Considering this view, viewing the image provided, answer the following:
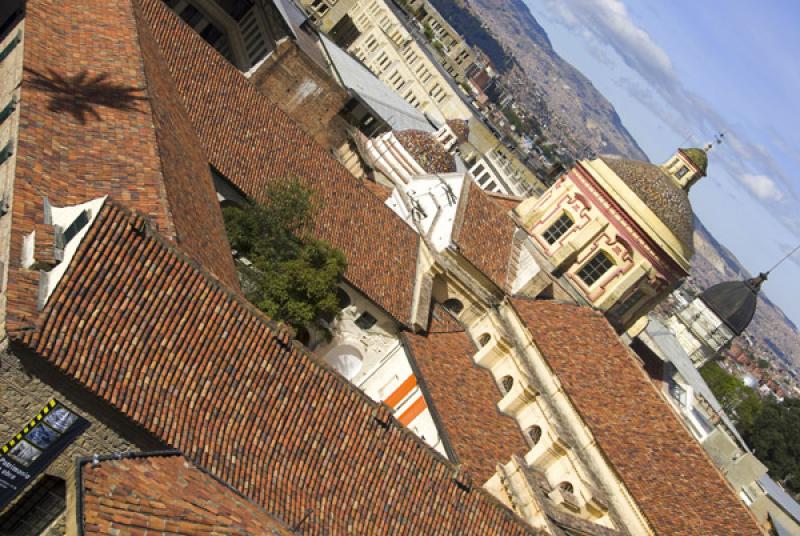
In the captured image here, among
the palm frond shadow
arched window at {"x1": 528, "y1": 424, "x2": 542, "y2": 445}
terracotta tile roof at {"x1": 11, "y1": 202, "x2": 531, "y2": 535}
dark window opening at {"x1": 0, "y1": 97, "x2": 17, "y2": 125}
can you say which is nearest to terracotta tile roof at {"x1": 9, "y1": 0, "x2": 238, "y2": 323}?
the palm frond shadow

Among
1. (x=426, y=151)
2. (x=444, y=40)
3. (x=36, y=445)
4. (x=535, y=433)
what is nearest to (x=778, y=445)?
(x=426, y=151)

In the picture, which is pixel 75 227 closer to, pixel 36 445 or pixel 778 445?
pixel 36 445

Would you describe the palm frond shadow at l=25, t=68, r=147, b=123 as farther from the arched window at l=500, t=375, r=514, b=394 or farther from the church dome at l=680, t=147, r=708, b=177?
the church dome at l=680, t=147, r=708, b=177

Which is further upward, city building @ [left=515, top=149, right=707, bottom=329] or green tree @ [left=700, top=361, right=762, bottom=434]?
city building @ [left=515, top=149, right=707, bottom=329]

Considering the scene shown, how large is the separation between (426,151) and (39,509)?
29.9m

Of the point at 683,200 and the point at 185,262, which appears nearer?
the point at 185,262

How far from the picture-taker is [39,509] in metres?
16.2

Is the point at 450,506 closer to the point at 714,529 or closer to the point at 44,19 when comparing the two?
the point at 714,529

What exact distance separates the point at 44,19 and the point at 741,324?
66335mm

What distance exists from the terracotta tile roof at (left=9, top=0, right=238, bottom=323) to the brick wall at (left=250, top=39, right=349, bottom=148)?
13.3m

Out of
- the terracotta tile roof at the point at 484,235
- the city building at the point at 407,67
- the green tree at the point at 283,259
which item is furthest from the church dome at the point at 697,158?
the city building at the point at 407,67

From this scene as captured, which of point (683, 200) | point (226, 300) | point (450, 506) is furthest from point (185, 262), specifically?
point (683, 200)

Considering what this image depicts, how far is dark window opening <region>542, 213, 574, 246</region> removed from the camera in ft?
132

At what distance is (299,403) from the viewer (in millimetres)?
19094
